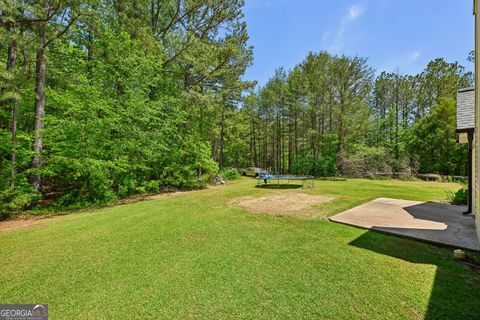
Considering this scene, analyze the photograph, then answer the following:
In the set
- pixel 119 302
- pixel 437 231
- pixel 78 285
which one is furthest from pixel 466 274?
pixel 78 285

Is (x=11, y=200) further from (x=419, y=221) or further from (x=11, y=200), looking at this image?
(x=419, y=221)

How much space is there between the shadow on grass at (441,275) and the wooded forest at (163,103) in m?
8.76

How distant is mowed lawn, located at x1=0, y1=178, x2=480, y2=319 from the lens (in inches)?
79.8

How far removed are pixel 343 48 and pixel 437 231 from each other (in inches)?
675

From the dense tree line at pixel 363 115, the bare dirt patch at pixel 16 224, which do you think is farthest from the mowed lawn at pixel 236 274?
the dense tree line at pixel 363 115

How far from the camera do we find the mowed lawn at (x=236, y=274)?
6.65 feet

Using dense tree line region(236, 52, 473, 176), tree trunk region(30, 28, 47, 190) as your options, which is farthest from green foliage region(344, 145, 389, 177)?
tree trunk region(30, 28, 47, 190)

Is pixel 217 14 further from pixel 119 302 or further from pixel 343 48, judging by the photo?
pixel 119 302

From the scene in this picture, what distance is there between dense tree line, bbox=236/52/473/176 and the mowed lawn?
49.8ft

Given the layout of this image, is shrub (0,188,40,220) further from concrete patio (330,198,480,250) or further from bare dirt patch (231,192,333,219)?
concrete patio (330,198,480,250)

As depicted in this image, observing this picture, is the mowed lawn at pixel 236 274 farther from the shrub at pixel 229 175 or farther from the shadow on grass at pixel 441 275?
the shrub at pixel 229 175

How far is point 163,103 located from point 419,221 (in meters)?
11.6

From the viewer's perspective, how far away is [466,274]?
2527 mm

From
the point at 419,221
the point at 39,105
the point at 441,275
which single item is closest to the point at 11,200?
the point at 39,105
